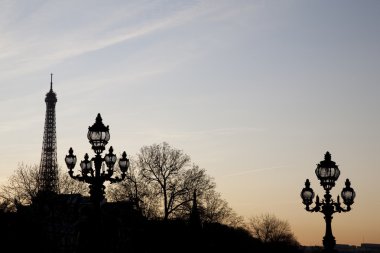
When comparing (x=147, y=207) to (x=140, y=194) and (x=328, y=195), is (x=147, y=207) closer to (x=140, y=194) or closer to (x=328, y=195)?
(x=140, y=194)

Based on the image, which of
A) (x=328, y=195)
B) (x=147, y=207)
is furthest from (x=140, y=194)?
(x=328, y=195)

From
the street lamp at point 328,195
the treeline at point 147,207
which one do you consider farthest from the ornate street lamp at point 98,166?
the treeline at point 147,207

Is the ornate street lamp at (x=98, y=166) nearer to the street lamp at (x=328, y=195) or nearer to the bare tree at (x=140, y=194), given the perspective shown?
the street lamp at (x=328, y=195)

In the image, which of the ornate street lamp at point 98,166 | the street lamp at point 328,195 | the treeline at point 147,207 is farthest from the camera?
the treeline at point 147,207

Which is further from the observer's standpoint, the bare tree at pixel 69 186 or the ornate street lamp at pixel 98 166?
the bare tree at pixel 69 186

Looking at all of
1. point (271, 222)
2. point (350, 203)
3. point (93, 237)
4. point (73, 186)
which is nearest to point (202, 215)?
point (73, 186)

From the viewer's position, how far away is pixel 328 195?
28.7m

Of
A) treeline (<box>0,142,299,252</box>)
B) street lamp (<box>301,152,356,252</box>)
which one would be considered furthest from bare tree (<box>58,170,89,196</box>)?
street lamp (<box>301,152,356,252</box>)

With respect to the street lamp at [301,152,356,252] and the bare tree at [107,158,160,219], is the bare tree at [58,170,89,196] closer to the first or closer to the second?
the bare tree at [107,158,160,219]

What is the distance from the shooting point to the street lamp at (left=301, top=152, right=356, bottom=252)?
2819cm

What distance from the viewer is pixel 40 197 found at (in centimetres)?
6738

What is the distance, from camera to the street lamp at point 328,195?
28.2 m

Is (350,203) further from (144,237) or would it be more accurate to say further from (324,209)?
(144,237)

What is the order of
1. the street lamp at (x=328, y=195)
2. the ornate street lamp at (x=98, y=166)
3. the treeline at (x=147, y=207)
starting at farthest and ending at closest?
the treeline at (x=147, y=207), the street lamp at (x=328, y=195), the ornate street lamp at (x=98, y=166)
